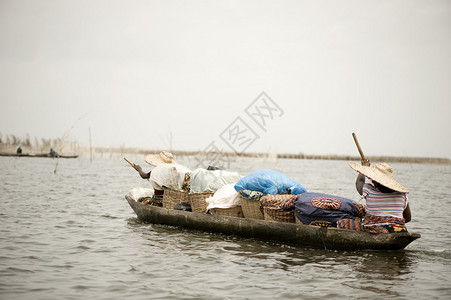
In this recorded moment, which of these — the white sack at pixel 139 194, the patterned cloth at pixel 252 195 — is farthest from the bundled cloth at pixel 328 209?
the white sack at pixel 139 194

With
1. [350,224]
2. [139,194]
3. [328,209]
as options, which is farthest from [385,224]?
[139,194]

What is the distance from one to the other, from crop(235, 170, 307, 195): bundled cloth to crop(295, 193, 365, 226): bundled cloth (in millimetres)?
662

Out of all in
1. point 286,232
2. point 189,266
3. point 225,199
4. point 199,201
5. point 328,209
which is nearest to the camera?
point 189,266

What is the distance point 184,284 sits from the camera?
4777 mm

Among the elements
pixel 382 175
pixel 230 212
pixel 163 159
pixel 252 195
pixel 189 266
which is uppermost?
pixel 163 159

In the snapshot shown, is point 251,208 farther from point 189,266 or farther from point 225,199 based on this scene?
point 189,266

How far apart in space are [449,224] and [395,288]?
18.4ft

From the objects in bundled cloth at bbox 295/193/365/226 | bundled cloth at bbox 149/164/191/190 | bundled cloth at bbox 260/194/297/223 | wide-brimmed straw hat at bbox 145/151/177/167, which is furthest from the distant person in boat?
wide-brimmed straw hat at bbox 145/151/177/167

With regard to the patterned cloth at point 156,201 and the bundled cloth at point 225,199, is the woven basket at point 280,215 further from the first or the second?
the patterned cloth at point 156,201

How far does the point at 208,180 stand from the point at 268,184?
1.16 meters

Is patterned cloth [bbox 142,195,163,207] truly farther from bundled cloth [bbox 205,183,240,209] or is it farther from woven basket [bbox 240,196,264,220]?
woven basket [bbox 240,196,264,220]

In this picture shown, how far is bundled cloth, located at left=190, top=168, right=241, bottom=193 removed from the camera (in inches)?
299

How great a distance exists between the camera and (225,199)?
7.23 meters

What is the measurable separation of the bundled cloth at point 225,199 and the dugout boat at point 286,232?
0.62 feet
